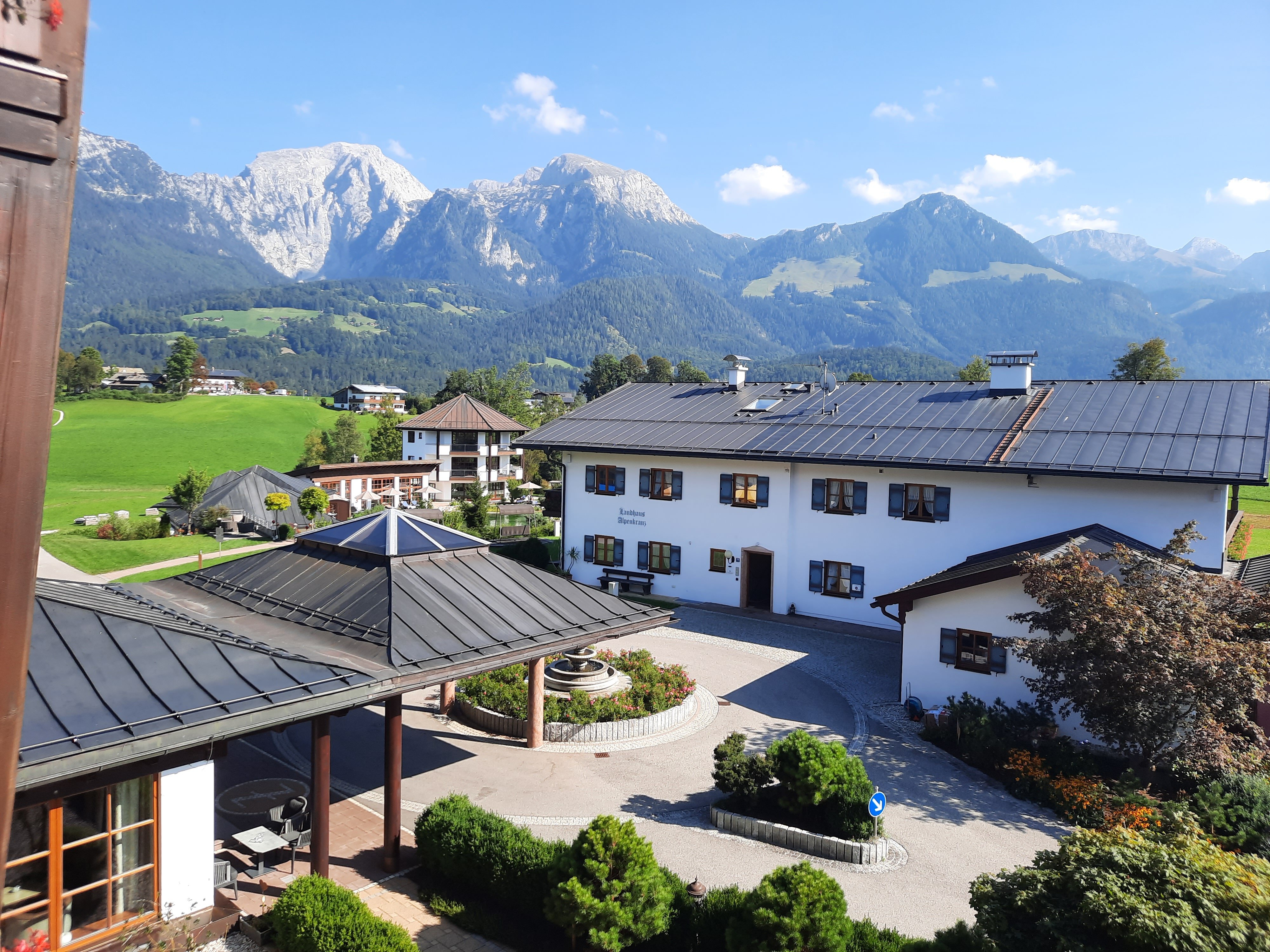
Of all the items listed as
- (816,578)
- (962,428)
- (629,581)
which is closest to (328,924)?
(816,578)

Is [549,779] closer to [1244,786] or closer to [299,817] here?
[299,817]

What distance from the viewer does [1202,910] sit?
21.5 ft

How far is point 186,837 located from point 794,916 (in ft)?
21.9

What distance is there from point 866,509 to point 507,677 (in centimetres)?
1257

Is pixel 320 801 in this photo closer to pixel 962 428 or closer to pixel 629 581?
pixel 629 581

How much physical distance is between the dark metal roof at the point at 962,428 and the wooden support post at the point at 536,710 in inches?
513

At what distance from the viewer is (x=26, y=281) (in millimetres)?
1614

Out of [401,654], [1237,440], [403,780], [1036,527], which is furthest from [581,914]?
[1237,440]

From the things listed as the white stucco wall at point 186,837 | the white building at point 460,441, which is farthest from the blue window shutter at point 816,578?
the white building at point 460,441

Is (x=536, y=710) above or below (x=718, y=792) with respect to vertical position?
above

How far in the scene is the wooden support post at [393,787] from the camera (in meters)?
10.9

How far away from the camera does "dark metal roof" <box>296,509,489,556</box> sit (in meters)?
14.1

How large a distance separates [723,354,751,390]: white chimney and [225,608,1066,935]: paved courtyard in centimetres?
1590

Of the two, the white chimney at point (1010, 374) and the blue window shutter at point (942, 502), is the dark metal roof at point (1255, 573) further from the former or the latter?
the white chimney at point (1010, 374)
